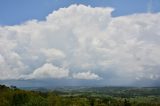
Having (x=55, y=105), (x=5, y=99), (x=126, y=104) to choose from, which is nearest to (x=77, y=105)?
(x=55, y=105)

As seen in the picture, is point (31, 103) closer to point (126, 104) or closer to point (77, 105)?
point (77, 105)

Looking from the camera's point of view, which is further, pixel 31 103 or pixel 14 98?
pixel 14 98

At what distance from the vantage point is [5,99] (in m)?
198

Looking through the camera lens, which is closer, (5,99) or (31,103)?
(31,103)

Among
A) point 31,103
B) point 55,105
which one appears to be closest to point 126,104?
point 55,105

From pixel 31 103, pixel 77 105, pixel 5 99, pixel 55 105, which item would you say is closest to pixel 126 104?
pixel 77 105

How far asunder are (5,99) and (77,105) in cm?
4005

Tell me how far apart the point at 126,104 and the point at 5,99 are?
6736 cm

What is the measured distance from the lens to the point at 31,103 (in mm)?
183375

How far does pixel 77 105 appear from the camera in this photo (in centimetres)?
19938

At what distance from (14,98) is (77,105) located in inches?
1382

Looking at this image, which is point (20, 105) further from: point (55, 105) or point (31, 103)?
point (55, 105)

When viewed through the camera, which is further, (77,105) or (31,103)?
(77,105)

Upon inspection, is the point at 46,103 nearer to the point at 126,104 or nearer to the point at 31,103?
the point at 31,103
